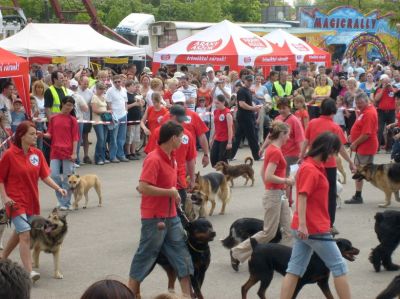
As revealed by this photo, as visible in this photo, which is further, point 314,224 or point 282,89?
point 282,89

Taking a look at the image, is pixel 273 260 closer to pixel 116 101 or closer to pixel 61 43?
pixel 116 101

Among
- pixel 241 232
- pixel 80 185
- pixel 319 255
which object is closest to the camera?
pixel 319 255

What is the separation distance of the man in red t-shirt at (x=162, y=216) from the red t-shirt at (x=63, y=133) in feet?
17.5

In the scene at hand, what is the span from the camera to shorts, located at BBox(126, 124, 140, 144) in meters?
18.4

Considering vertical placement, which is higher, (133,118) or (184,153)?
(184,153)

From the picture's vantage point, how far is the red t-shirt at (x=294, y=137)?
37.3ft

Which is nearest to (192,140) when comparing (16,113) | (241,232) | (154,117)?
(241,232)

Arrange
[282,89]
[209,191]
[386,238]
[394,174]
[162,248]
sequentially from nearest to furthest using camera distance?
[162,248] < [386,238] < [209,191] < [394,174] < [282,89]

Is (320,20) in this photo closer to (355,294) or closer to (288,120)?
(288,120)

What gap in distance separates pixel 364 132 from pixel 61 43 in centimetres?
1117

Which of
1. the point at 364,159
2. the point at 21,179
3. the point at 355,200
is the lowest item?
the point at 355,200

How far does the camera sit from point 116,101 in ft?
58.2

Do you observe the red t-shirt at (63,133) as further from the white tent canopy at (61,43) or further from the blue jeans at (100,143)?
the white tent canopy at (61,43)

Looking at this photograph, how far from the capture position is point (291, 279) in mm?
6820
